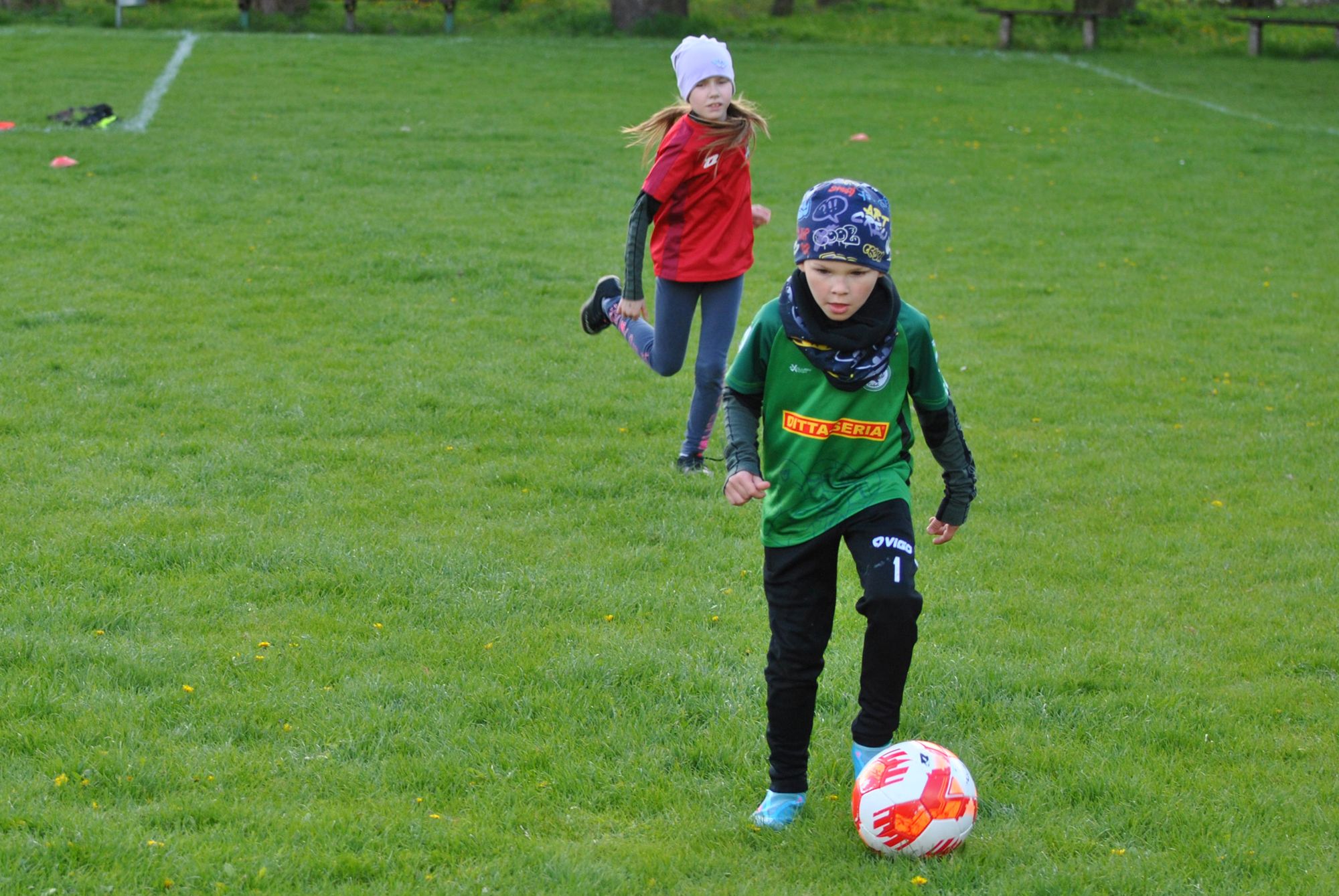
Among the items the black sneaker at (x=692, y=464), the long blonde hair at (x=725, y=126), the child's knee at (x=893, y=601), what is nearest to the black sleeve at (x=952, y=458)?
the child's knee at (x=893, y=601)

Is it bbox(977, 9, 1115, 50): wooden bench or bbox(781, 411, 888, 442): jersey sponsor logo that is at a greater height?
bbox(977, 9, 1115, 50): wooden bench

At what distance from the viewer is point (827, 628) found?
404 centimetres

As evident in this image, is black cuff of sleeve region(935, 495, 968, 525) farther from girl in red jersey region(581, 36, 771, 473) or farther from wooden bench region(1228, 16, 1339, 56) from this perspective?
wooden bench region(1228, 16, 1339, 56)

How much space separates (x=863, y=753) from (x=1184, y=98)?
22923 mm

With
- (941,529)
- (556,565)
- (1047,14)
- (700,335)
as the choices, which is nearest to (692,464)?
(700,335)

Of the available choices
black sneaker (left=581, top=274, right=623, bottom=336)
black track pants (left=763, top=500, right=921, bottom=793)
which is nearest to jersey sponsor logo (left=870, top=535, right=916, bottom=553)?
black track pants (left=763, top=500, right=921, bottom=793)

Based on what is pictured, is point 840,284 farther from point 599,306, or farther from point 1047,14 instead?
point 1047,14

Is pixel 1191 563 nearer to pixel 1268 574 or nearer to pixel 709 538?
pixel 1268 574

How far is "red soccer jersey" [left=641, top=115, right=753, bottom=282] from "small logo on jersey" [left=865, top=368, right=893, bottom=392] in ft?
10.3

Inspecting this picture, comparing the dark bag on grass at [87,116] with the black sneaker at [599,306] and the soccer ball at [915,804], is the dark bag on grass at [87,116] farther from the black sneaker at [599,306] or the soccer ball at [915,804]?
the soccer ball at [915,804]

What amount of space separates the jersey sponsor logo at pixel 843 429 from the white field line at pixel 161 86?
16068 millimetres

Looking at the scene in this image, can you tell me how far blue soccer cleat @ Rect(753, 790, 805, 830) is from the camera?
4.07m

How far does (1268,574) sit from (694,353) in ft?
15.1

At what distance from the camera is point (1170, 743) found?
15.4 ft
